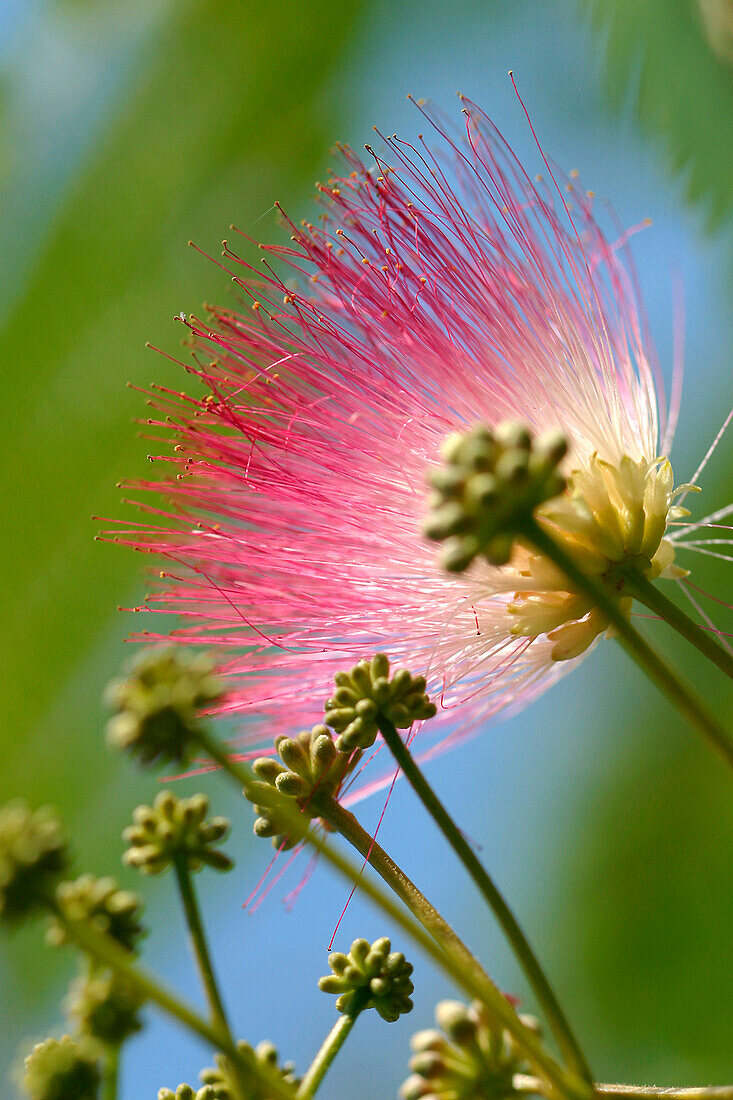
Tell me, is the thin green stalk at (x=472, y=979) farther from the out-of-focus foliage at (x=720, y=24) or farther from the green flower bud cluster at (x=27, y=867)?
the out-of-focus foliage at (x=720, y=24)

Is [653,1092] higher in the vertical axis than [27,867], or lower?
lower

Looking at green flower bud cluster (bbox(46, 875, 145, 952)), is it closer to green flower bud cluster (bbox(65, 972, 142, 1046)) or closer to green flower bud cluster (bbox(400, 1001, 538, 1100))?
green flower bud cluster (bbox(65, 972, 142, 1046))

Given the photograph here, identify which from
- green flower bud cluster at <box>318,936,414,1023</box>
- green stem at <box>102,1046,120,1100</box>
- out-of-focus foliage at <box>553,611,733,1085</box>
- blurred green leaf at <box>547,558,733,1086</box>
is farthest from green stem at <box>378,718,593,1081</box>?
out-of-focus foliage at <box>553,611,733,1085</box>

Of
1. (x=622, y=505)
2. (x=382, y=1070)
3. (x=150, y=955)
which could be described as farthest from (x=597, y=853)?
(x=622, y=505)

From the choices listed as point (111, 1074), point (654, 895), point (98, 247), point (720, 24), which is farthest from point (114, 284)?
point (111, 1074)

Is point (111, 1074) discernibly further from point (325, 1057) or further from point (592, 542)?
point (592, 542)

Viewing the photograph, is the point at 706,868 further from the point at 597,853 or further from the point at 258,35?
the point at 258,35
